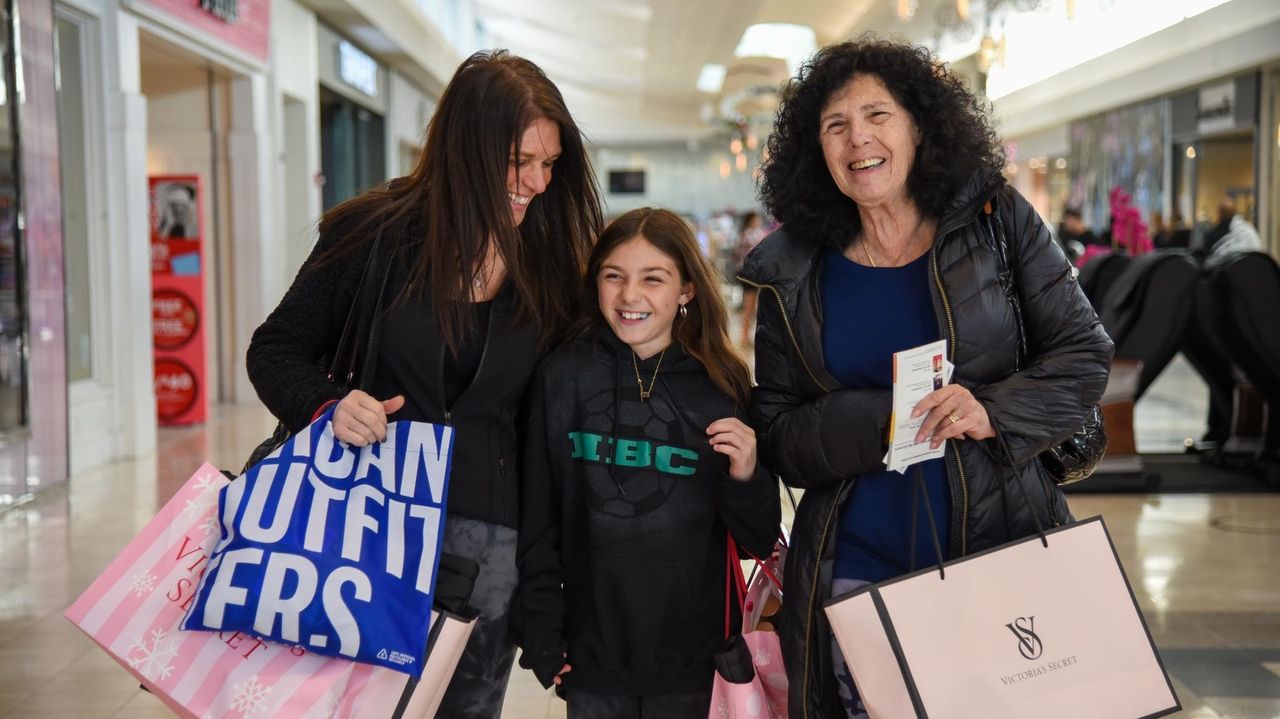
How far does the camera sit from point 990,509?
193cm

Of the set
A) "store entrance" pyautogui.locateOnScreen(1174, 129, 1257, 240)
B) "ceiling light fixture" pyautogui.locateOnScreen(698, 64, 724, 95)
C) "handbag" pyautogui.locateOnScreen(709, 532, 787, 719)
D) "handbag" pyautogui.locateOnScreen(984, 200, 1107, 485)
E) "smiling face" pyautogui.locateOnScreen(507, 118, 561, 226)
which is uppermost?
"ceiling light fixture" pyautogui.locateOnScreen(698, 64, 724, 95)

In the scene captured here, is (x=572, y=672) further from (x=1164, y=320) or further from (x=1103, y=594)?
(x=1164, y=320)

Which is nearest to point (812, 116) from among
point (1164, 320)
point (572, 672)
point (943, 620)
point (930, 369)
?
point (930, 369)

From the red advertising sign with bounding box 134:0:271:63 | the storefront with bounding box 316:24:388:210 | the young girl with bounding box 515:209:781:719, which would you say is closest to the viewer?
the young girl with bounding box 515:209:781:719

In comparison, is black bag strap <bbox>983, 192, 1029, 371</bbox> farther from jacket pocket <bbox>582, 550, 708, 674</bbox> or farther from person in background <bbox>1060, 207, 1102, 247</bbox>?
person in background <bbox>1060, 207, 1102, 247</bbox>

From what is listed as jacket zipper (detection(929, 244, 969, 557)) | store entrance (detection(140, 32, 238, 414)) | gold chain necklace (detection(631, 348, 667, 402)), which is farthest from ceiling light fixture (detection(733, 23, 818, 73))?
jacket zipper (detection(929, 244, 969, 557))

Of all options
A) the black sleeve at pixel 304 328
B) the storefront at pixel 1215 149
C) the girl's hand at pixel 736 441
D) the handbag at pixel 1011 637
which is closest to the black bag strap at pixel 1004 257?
the handbag at pixel 1011 637

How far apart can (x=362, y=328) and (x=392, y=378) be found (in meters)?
0.10

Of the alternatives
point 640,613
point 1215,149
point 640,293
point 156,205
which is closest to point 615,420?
point 640,293

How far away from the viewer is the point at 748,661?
2072 millimetres

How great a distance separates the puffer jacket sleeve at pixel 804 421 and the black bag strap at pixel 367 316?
0.66 m

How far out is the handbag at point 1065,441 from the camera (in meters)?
1.95

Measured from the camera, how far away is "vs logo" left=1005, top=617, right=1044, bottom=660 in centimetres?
178

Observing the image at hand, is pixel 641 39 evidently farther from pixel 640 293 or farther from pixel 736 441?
pixel 736 441
